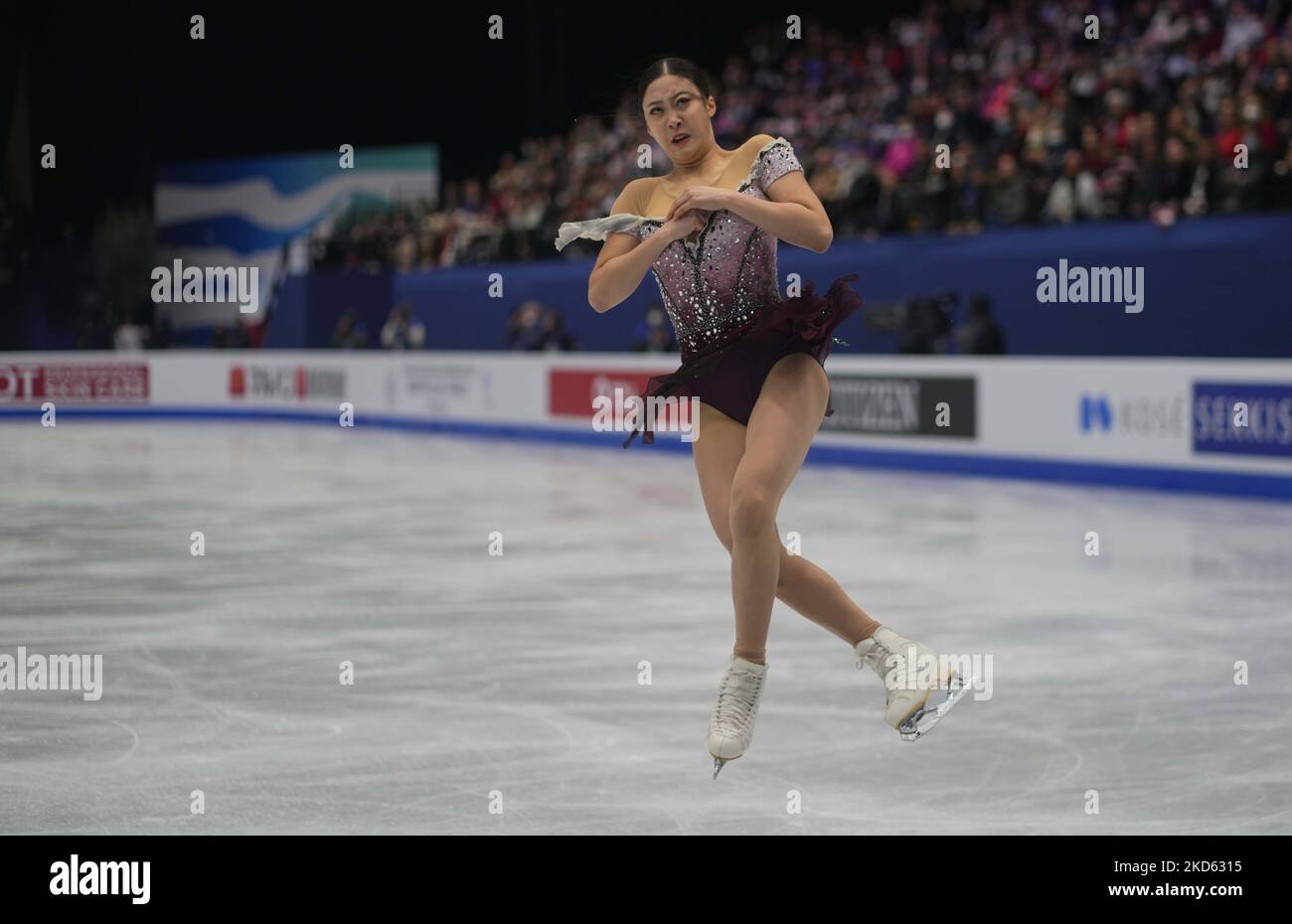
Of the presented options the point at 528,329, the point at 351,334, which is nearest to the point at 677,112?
the point at 528,329

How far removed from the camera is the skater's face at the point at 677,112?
4332 mm

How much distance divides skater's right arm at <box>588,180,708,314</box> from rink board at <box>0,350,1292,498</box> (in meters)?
9.11

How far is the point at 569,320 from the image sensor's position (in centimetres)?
2195

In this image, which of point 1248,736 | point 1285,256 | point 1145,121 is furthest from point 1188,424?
point 1248,736

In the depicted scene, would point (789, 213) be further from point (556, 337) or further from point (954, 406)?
point (556, 337)

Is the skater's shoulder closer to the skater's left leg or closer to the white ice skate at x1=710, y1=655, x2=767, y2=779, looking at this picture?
the skater's left leg

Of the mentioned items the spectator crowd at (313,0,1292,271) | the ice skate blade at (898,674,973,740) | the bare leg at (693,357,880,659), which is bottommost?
the ice skate blade at (898,674,973,740)

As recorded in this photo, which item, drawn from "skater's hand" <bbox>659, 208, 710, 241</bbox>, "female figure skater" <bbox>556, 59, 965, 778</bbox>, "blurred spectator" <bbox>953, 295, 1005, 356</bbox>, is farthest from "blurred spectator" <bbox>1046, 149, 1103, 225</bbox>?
"skater's hand" <bbox>659, 208, 710, 241</bbox>

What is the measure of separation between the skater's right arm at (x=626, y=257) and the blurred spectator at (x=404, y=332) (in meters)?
19.8

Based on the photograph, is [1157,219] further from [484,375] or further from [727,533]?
[727,533]

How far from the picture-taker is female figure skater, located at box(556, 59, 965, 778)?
420 centimetres

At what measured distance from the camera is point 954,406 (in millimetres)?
15258

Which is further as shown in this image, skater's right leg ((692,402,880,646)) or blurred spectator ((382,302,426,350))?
blurred spectator ((382,302,426,350))

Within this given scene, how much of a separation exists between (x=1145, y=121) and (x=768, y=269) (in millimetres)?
11491
